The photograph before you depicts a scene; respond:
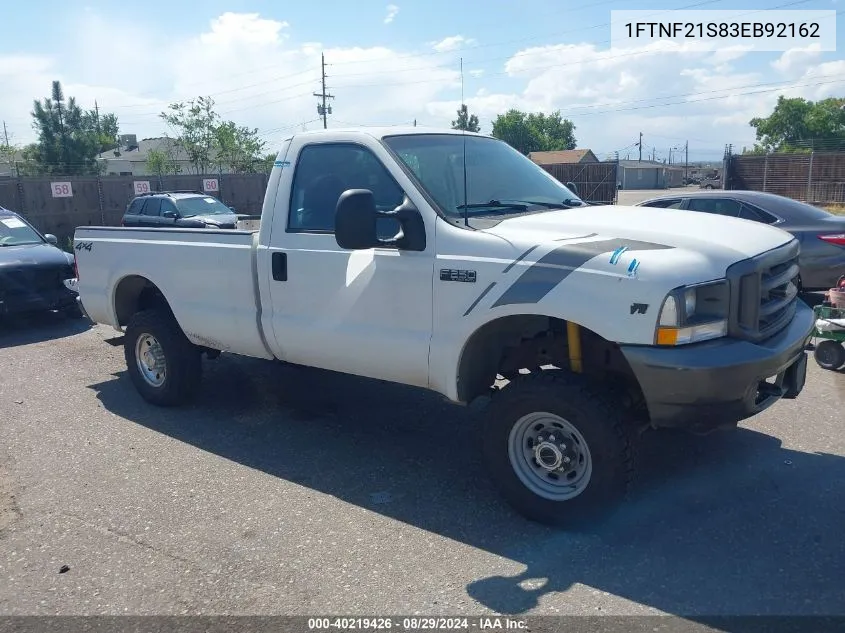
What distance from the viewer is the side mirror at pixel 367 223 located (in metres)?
4.02

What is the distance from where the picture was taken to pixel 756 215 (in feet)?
30.4

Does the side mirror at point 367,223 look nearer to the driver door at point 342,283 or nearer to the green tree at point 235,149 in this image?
the driver door at point 342,283

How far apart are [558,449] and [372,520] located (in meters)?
1.13

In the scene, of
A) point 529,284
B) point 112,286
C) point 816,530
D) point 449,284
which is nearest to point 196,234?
point 112,286

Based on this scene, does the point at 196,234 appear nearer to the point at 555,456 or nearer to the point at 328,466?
the point at 328,466

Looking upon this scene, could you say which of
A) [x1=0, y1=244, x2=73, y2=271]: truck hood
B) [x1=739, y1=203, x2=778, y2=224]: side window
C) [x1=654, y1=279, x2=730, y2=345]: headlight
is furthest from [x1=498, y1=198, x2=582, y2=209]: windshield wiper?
[x1=0, y1=244, x2=73, y2=271]: truck hood

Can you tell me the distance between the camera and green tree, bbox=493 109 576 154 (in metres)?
82.9

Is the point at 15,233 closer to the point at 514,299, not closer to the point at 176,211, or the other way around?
the point at 176,211

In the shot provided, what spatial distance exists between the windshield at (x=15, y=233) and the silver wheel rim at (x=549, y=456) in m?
9.06

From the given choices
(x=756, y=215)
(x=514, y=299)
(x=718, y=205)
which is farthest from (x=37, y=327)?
(x=756, y=215)

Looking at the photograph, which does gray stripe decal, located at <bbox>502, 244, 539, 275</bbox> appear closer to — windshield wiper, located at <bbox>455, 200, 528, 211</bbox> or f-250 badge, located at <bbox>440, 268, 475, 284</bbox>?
f-250 badge, located at <bbox>440, 268, 475, 284</bbox>

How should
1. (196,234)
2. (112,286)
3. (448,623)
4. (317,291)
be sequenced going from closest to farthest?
(448,623), (317,291), (196,234), (112,286)

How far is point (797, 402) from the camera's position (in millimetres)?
5988

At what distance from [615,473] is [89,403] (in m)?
4.78
